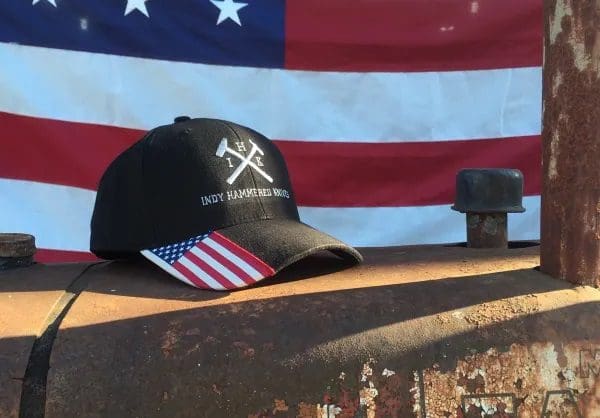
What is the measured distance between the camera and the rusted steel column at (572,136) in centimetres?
78

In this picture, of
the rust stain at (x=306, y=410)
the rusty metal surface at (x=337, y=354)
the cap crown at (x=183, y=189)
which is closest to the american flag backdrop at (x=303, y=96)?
the cap crown at (x=183, y=189)

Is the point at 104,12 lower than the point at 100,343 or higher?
higher

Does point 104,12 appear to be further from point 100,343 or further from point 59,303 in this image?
point 100,343

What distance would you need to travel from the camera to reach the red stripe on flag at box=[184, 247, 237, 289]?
0.87 meters

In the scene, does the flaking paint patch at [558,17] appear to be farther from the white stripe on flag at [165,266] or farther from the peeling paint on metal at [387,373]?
the white stripe on flag at [165,266]

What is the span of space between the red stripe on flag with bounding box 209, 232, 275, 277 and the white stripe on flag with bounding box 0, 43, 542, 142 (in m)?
1.28

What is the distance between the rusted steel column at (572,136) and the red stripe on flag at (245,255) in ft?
1.25

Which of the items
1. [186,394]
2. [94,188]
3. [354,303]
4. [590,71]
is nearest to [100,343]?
[186,394]

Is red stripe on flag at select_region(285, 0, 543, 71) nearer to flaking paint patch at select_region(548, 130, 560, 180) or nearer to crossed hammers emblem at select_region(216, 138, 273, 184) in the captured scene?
crossed hammers emblem at select_region(216, 138, 273, 184)

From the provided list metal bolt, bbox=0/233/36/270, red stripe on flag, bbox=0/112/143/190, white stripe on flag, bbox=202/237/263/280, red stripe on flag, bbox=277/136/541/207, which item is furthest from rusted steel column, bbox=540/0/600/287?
red stripe on flag, bbox=0/112/143/190

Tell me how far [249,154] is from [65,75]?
1287 millimetres

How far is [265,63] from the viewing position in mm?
2164

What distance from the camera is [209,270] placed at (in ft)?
2.91

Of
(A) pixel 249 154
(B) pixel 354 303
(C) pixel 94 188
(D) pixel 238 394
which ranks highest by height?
(C) pixel 94 188
